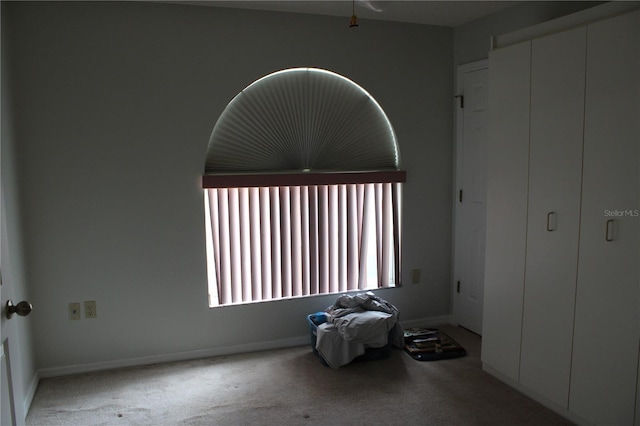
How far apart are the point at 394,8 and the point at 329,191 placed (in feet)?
4.12

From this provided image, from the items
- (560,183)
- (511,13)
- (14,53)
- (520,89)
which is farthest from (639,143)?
(14,53)

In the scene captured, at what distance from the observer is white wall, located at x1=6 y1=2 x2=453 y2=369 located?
110 inches

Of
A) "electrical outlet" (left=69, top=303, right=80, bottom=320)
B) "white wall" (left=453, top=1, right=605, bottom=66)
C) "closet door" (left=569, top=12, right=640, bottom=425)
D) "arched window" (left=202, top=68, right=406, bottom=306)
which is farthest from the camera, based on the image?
"arched window" (left=202, top=68, right=406, bottom=306)

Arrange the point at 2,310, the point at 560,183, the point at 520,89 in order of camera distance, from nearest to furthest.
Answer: the point at 2,310
the point at 560,183
the point at 520,89

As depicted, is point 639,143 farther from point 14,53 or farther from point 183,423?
point 14,53

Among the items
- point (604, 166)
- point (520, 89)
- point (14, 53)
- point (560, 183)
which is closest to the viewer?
point (604, 166)

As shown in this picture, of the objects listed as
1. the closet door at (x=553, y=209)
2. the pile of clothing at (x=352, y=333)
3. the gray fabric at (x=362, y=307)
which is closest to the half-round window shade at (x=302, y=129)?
the gray fabric at (x=362, y=307)

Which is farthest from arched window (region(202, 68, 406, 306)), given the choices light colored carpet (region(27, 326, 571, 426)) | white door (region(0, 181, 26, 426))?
white door (region(0, 181, 26, 426))

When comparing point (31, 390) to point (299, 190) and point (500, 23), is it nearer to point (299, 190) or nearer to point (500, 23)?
point (299, 190)

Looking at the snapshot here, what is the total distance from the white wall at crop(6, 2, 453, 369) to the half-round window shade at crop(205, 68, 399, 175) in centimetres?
10

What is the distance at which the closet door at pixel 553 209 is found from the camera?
228cm

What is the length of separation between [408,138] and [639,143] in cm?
171

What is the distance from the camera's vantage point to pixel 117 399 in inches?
105

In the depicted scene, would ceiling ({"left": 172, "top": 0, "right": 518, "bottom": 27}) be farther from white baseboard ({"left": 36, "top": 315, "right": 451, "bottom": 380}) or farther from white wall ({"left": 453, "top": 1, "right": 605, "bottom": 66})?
white baseboard ({"left": 36, "top": 315, "right": 451, "bottom": 380})
